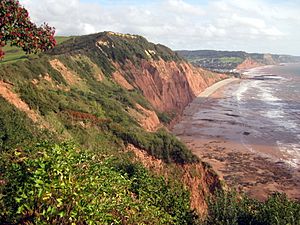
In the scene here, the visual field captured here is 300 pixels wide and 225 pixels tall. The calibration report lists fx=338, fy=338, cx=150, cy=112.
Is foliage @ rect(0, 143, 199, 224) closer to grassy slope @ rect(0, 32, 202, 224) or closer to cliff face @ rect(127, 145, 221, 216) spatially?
grassy slope @ rect(0, 32, 202, 224)

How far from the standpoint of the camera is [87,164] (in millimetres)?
11469

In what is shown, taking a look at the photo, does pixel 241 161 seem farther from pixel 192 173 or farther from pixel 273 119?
pixel 273 119

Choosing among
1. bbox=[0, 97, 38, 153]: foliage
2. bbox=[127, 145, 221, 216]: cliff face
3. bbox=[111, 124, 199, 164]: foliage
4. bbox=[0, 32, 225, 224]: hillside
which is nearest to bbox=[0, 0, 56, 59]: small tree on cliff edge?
bbox=[0, 32, 225, 224]: hillside

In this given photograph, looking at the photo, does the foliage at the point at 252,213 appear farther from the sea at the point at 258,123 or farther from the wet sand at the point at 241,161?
the sea at the point at 258,123

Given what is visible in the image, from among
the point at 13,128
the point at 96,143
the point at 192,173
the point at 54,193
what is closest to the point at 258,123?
the point at 192,173

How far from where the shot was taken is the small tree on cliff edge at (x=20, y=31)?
9305mm

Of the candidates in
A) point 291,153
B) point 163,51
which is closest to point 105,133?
point 291,153

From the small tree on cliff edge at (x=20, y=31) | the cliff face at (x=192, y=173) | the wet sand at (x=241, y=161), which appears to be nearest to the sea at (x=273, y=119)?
the wet sand at (x=241, y=161)

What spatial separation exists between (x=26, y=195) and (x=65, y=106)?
27262 mm

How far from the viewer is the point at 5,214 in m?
8.71

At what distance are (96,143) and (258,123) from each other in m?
47.6

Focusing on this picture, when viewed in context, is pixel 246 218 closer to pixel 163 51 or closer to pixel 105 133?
pixel 105 133

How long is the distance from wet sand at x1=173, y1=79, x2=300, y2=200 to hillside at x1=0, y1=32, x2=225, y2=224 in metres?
6.52

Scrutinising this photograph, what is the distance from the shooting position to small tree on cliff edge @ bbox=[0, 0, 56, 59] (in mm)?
9305
